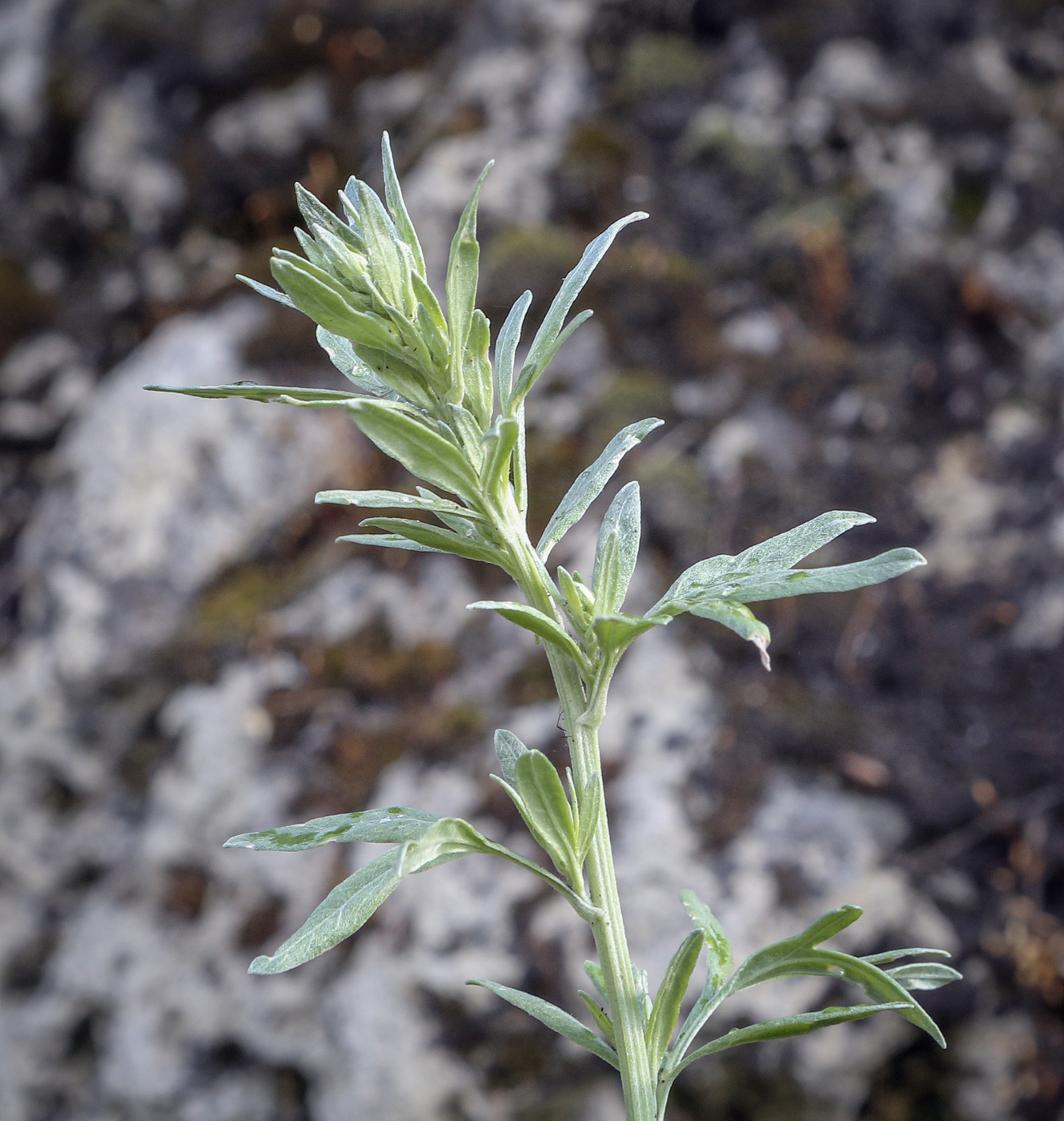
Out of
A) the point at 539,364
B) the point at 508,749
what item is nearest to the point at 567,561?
the point at 508,749

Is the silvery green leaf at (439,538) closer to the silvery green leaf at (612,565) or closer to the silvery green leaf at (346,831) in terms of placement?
the silvery green leaf at (612,565)

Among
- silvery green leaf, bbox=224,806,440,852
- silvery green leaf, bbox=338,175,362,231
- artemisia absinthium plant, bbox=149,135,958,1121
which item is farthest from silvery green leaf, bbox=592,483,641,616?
silvery green leaf, bbox=338,175,362,231

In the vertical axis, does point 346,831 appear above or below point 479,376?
below

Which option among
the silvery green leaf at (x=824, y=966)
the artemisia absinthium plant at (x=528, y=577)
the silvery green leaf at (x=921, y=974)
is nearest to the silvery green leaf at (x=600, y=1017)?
the artemisia absinthium plant at (x=528, y=577)

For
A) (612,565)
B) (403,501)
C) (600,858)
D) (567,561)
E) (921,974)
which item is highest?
(403,501)

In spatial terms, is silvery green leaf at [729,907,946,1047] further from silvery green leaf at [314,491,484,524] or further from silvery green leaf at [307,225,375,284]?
silvery green leaf at [307,225,375,284]

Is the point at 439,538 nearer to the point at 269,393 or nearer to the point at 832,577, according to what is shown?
the point at 269,393
